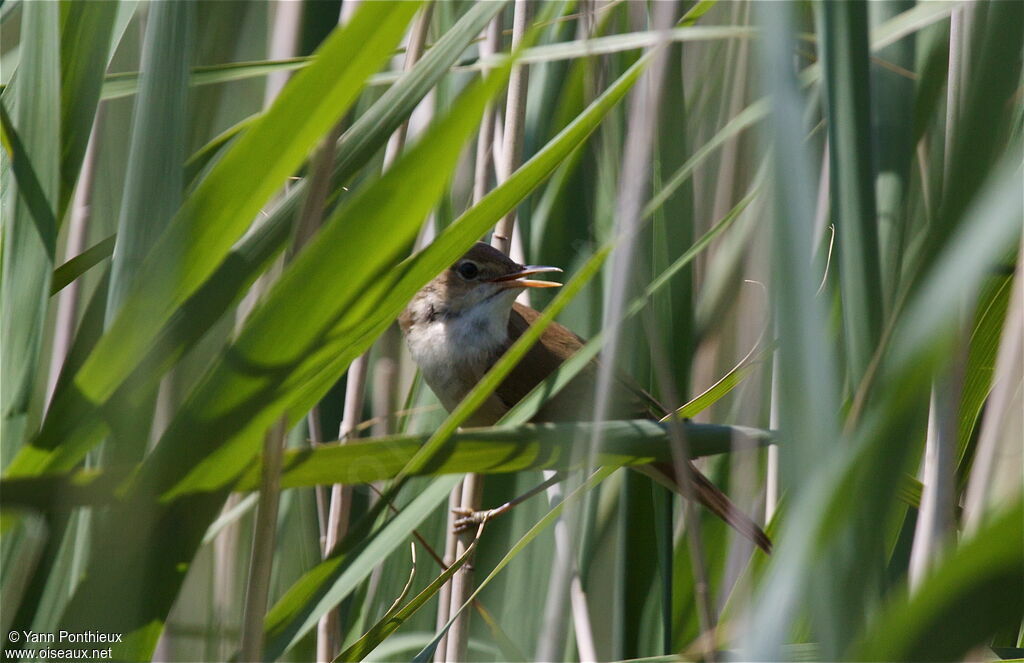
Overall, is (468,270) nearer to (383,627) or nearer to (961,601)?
(383,627)

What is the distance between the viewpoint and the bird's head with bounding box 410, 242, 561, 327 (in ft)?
5.86

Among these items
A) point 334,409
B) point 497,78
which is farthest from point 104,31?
point 334,409

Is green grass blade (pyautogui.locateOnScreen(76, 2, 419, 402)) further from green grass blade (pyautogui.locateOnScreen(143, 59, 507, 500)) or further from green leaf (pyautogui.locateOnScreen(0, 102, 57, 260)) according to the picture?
green leaf (pyautogui.locateOnScreen(0, 102, 57, 260))

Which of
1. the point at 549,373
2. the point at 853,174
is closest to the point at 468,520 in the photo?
the point at 549,373

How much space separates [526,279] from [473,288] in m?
0.28

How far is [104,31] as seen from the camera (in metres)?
0.94

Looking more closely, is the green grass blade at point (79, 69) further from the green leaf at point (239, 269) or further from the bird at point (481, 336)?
the bird at point (481, 336)

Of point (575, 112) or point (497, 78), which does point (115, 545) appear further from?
point (575, 112)

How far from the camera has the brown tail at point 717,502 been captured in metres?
1.09

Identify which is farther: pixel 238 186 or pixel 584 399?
pixel 584 399

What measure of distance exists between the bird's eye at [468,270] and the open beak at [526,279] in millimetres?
109

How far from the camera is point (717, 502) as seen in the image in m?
1.26

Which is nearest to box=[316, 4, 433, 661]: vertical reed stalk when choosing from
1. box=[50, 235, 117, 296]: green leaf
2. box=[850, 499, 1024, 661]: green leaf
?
box=[50, 235, 117, 296]: green leaf

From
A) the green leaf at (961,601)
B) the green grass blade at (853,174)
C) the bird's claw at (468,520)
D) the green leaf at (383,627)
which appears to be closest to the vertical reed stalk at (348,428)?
the bird's claw at (468,520)
